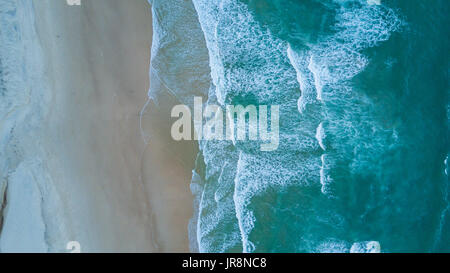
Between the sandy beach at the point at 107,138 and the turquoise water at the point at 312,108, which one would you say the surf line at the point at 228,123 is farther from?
the sandy beach at the point at 107,138

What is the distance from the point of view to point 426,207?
20.1 feet

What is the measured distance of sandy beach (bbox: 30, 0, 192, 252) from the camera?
5.53 metres

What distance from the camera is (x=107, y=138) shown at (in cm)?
563

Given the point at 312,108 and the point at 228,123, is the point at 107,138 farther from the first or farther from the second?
the point at 312,108

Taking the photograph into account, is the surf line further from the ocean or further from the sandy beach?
the sandy beach

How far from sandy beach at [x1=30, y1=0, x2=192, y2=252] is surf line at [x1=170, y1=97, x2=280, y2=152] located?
46 centimetres

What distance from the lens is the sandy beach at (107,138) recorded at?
218 inches

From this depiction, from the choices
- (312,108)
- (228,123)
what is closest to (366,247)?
(312,108)

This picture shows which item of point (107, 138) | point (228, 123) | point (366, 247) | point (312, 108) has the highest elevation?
point (312, 108)

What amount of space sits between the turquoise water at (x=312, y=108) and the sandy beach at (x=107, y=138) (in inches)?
18.0

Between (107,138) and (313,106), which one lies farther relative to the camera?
(313,106)

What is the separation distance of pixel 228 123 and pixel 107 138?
2.39 meters

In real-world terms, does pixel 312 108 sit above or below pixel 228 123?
above

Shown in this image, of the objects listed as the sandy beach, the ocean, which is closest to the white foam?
the ocean
